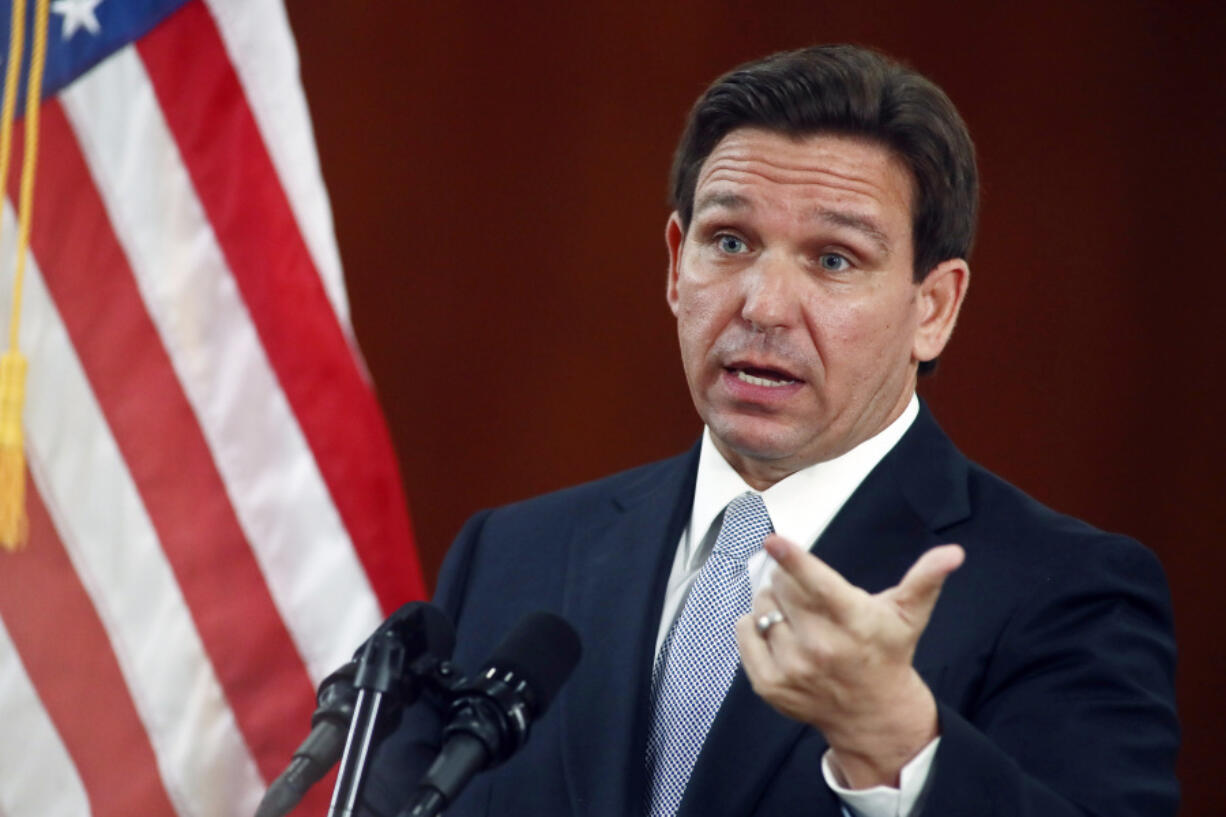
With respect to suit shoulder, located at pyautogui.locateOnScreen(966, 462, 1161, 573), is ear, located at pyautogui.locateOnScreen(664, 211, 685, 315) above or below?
above

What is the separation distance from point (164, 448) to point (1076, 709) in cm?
146

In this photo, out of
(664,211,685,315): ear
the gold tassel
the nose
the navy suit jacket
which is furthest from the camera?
the gold tassel

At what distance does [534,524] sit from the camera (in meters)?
1.78

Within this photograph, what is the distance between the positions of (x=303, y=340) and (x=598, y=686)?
38.0 inches

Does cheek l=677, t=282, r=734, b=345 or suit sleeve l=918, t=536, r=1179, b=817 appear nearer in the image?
suit sleeve l=918, t=536, r=1179, b=817

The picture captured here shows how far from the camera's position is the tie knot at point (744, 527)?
153 cm

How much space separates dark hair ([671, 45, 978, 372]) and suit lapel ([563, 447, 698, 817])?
40 cm

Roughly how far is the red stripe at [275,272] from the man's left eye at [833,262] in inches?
37.1

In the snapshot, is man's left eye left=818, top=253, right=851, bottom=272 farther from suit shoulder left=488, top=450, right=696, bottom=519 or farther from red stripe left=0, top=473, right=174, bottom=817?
red stripe left=0, top=473, right=174, bottom=817

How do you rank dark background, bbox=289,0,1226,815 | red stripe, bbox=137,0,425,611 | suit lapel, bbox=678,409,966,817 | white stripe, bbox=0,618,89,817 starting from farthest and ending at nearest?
1. dark background, bbox=289,0,1226,815
2. red stripe, bbox=137,0,425,611
3. white stripe, bbox=0,618,89,817
4. suit lapel, bbox=678,409,966,817

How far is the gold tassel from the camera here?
197 centimetres

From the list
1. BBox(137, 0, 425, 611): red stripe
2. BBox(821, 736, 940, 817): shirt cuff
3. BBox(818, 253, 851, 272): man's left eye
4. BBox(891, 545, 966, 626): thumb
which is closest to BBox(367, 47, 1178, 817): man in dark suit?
BBox(818, 253, 851, 272): man's left eye

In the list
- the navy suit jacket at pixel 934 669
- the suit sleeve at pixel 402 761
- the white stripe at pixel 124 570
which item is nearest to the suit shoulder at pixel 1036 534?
the navy suit jacket at pixel 934 669

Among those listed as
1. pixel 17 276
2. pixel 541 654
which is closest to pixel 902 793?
pixel 541 654
